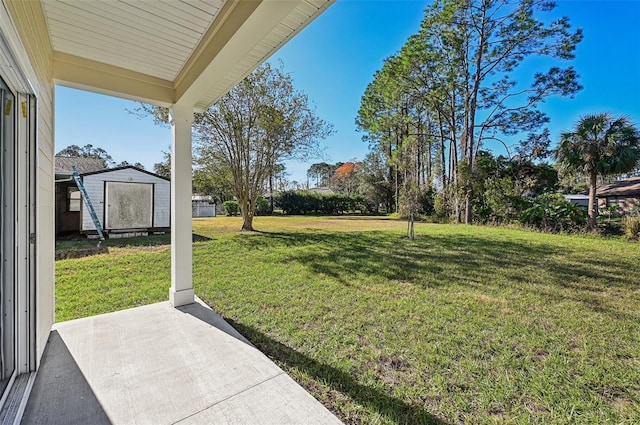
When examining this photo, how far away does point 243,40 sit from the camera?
1.69 m

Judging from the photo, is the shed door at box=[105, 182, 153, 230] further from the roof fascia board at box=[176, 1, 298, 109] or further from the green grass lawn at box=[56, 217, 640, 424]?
the roof fascia board at box=[176, 1, 298, 109]

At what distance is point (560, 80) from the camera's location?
11977 millimetres

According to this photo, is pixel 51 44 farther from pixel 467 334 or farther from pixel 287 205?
pixel 287 205

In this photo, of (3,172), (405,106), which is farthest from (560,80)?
(3,172)

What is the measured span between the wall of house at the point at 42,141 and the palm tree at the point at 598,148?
13.1 m

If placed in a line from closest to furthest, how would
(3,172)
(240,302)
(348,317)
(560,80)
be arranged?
1. (3,172)
2. (348,317)
3. (240,302)
4. (560,80)

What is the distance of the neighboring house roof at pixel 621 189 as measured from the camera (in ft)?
47.3

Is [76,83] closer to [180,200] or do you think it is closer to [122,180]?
[180,200]

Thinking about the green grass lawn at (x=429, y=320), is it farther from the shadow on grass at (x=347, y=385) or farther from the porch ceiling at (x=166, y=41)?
the porch ceiling at (x=166, y=41)

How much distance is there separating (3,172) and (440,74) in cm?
1615

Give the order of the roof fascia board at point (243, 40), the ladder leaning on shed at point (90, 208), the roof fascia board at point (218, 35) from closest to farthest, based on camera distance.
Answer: the roof fascia board at point (243, 40) → the roof fascia board at point (218, 35) → the ladder leaning on shed at point (90, 208)

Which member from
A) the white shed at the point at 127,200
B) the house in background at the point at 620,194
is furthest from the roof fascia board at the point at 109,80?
the house in background at the point at 620,194

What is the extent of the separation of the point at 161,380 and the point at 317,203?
19.7 metres

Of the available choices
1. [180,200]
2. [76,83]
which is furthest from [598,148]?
[76,83]
